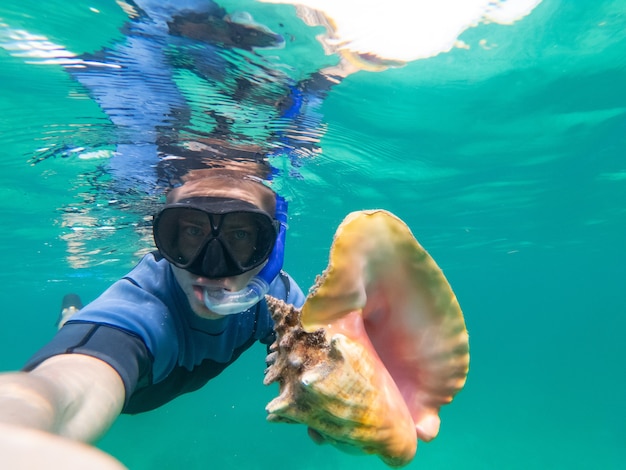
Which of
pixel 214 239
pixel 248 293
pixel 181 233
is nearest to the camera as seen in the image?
pixel 248 293

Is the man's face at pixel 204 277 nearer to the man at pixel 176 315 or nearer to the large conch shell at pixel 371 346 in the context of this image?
the man at pixel 176 315

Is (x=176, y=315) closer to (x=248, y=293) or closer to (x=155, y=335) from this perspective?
(x=155, y=335)

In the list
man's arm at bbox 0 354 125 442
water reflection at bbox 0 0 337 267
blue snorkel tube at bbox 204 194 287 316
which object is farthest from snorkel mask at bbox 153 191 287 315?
water reflection at bbox 0 0 337 267

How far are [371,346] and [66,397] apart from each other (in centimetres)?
151

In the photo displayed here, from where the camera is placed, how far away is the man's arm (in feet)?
4.89

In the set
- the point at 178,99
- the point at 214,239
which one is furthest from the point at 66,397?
the point at 178,99

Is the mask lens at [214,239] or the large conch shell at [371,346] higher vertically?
the large conch shell at [371,346]

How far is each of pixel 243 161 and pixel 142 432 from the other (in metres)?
23.7

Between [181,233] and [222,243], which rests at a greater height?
[222,243]

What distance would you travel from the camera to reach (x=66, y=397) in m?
1.95

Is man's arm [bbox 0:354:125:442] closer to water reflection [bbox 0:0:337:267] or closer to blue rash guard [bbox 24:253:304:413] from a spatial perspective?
blue rash guard [bbox 24:253:304:413]

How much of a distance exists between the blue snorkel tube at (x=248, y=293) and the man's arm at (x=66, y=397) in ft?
4.20

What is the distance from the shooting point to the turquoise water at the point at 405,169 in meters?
6.43

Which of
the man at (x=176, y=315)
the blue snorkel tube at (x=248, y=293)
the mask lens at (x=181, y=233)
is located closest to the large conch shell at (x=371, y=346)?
the man at (x=176, y=315)
